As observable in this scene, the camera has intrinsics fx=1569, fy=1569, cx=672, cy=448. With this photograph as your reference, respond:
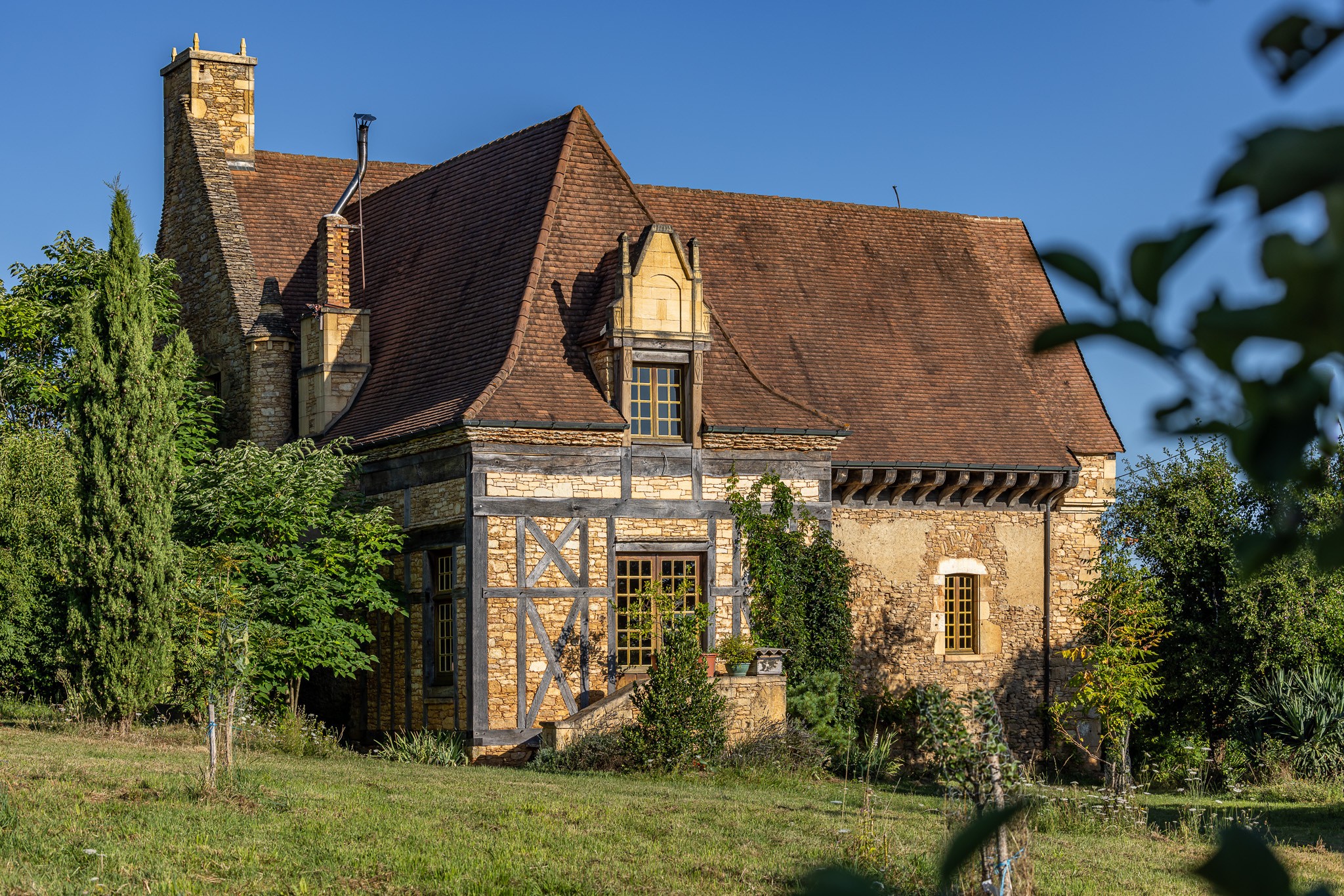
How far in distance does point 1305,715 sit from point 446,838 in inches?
514

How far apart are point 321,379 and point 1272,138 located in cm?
2103

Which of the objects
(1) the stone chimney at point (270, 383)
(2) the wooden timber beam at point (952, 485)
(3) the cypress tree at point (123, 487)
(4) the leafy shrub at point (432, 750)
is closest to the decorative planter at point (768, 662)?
(4) the leafy shrub at point (432, 750)

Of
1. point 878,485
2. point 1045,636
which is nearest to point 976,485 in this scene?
point 878,485

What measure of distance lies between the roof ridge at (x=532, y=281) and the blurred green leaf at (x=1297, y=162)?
16.8m

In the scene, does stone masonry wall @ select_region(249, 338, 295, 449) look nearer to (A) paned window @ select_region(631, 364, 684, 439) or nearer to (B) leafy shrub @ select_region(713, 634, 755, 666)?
(A) paned window @ select_region(631, 364, 684, 439)

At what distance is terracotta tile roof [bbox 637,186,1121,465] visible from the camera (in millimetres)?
22266

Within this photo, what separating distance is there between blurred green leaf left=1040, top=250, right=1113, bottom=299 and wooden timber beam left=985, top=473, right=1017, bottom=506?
2095 cm

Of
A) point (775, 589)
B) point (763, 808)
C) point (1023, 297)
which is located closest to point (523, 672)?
point (775, 589)

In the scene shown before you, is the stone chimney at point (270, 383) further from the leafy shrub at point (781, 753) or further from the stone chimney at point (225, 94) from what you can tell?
the leafy shrub at point (781, 753)

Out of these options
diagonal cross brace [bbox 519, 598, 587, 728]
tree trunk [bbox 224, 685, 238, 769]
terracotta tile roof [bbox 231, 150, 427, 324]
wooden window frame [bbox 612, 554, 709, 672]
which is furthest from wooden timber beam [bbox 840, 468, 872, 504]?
tree trunk [bbox 224, 685, 238, 769]

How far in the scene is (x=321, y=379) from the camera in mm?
21609

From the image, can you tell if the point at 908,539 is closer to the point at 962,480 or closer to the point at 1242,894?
the point at 962,480

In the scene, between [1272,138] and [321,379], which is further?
[321,379]

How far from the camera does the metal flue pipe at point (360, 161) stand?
2288cm
